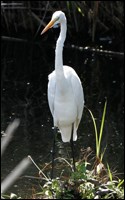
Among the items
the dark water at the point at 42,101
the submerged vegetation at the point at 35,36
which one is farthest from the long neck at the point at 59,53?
the submerged vegetation at the point at 35,36

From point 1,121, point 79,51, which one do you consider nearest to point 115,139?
point 1,121

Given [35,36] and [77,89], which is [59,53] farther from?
[35,36]

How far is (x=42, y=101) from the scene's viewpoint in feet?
25.5

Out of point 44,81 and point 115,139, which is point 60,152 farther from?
point 44,81

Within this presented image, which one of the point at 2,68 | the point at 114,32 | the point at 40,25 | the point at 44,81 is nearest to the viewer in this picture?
the point at 44,81

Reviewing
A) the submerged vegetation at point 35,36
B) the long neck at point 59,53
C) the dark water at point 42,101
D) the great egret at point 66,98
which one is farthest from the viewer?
the submerged vegetation at point 35,36

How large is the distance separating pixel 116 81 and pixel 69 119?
164 inches

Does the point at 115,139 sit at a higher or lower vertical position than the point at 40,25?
lower

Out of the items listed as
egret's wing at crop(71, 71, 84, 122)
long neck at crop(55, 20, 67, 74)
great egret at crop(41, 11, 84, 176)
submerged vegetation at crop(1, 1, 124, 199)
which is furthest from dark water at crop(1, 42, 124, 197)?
long neck at crop(55, 20, 67, 74)

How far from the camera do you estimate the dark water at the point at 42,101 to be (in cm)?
608

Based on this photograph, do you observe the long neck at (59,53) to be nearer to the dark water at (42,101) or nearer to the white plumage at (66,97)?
the white plumage at (66,97)

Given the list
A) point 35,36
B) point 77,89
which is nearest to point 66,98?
point 77,89

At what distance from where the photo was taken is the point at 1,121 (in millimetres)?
6965

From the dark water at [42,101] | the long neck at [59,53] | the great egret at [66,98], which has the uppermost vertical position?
the long neck at [59,53]
